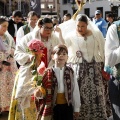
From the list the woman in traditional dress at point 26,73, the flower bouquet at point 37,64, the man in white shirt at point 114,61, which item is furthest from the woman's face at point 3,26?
the man in white shirt at point 114,61

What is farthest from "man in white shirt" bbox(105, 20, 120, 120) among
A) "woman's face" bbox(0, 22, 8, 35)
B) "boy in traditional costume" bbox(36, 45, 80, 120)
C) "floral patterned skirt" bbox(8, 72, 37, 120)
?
"woman's face" bbox(0, 22, 8, 35)

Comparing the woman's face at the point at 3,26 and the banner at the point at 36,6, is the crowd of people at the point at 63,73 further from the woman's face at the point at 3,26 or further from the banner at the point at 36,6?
the banner at the point at 36,6

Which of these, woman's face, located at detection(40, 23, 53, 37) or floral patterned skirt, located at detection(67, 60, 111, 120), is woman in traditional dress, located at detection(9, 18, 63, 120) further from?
floral patterned skirt, located at detection(67, 60, 111, 120)

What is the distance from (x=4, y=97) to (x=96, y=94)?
1.57 m

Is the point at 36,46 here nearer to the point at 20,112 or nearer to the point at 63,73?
the point at 63,73

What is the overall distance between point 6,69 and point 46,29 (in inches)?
68.0

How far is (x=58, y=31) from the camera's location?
476cm

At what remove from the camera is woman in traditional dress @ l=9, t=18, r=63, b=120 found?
4.18 m

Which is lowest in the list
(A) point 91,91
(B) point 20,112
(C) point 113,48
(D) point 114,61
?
(B) point 20,112

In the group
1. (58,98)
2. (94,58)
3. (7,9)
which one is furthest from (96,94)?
(7,9)

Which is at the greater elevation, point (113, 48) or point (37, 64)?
point (113, 48)

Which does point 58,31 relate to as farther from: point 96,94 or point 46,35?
point 96,94

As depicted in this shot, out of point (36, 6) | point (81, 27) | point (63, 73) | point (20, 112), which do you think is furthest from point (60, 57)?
point (36, 6)

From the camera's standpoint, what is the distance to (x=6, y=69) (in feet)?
19.1
